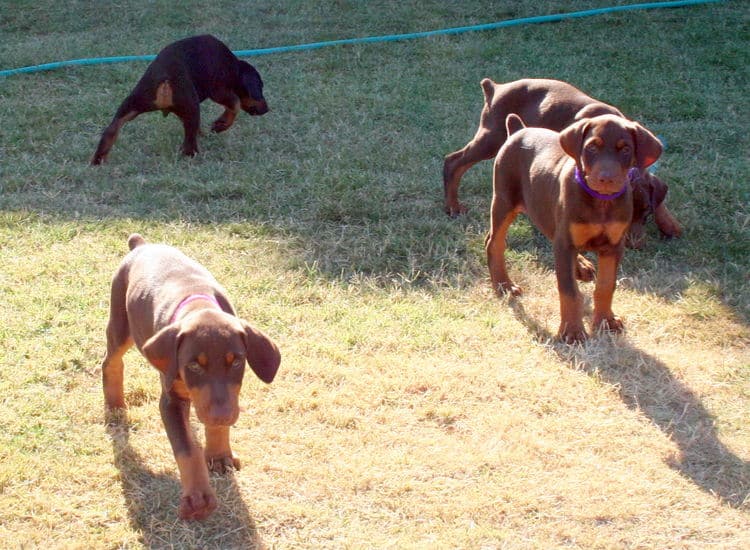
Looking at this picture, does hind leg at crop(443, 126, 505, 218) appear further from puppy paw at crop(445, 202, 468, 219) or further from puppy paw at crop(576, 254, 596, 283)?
puppy paw at crop(576, 254, 596, 283)

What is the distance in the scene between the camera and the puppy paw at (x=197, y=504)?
3.65 m

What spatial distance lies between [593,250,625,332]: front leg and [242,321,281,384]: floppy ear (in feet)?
7.32

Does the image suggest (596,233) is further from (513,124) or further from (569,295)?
(513,124)

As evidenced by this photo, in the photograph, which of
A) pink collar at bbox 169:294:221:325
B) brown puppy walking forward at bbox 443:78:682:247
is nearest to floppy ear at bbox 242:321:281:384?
pink collar at bbox 169:294:221:325

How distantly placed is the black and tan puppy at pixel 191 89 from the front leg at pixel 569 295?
3830 millimetres

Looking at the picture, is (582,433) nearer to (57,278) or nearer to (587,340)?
(587,340)

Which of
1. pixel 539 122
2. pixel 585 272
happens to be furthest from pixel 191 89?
pixel 585 272

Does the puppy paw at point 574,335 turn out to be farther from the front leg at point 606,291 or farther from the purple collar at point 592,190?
the purple collar at point 592,190

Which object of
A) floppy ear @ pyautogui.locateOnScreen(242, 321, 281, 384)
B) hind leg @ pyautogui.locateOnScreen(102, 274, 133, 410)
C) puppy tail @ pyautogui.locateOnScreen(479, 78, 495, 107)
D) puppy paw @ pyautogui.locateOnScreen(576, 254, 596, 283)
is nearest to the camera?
floppy ear @ pyautogui.locateOnScreen(242, 321, 281, 384)

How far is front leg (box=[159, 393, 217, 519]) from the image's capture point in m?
3.64

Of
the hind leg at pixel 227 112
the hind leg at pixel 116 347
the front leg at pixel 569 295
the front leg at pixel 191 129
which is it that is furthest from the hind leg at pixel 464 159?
the hind leg at pixel 116 347

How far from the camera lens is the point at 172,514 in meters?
3.77

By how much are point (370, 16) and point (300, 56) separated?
1648 millimetres

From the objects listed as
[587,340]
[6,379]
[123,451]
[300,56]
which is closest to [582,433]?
[587,340]
